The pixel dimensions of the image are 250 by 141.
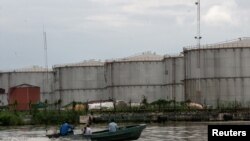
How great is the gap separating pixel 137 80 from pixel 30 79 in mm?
26534

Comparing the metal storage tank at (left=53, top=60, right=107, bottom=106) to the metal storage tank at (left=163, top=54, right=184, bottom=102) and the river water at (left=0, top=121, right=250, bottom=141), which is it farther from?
the river water at (left=0, top=121, right=250, bottom=141)

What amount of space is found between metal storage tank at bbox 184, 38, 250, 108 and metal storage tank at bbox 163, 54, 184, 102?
44.0 ft

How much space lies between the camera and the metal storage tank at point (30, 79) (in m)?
109

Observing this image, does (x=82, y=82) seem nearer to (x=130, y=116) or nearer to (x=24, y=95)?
(x=24, y=95)

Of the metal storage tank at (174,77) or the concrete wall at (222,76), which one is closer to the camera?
the concrete wall at (222,76)

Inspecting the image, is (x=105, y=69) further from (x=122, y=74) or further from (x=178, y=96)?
(x=178, y=96)

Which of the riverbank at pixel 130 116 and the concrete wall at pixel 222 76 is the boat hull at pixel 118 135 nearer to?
the riverbank at pixel 130 116

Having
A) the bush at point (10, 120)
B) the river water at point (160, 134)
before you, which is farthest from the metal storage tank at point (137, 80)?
the river water at point (160, 134)

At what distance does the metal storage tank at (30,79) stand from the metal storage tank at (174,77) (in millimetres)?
27058

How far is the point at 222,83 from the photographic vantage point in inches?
2756

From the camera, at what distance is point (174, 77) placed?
87.6 meters

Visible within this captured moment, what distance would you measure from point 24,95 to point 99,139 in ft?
194

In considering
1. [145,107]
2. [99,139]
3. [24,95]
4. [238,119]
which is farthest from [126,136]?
[24,95]

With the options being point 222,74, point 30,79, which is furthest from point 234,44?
point 30,79
